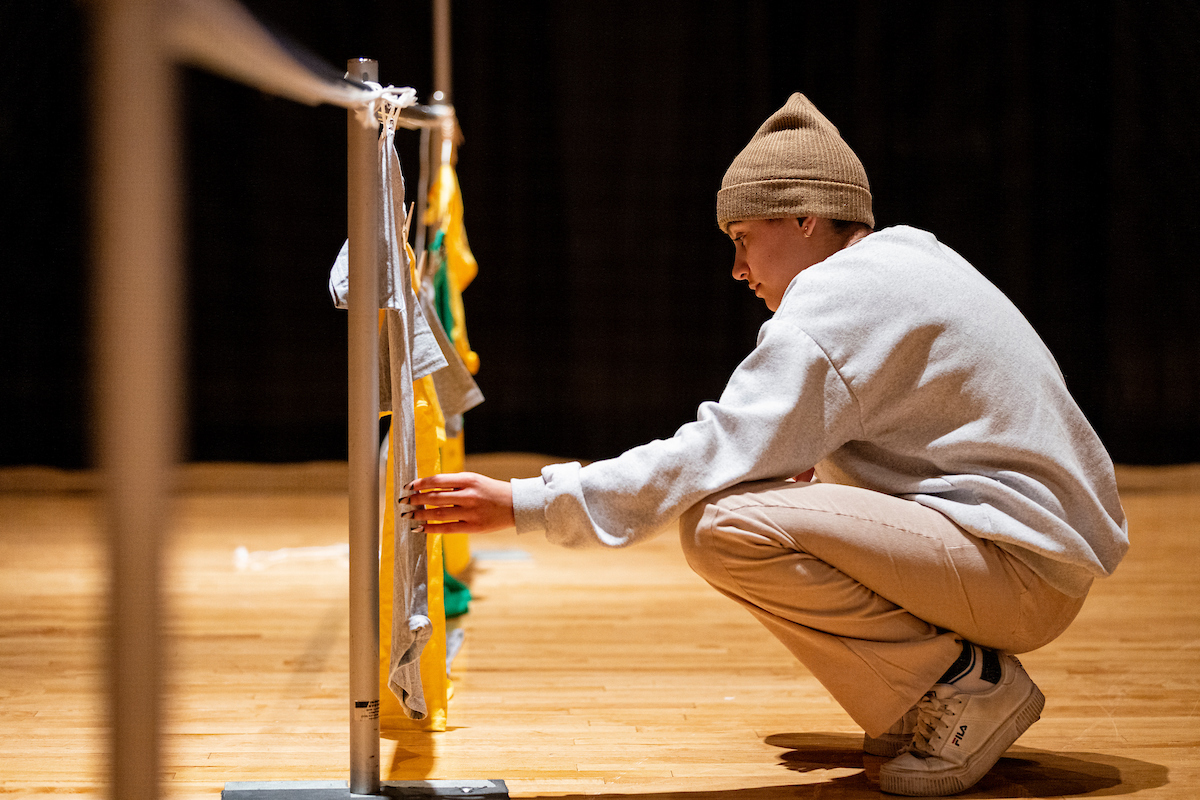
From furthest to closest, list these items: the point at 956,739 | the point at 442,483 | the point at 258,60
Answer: the point at 956,739
the point at 442,483
the point at 258,60

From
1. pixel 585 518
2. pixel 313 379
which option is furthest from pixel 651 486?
pixel 313 379

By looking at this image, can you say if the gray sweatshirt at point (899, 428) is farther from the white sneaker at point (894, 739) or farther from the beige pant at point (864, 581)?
the white sneaker at point (894, 739)

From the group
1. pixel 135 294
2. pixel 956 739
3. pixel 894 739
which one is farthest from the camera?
pixel 894 739

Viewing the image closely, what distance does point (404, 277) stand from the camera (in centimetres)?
120

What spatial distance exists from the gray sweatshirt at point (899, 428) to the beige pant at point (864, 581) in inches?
1.1

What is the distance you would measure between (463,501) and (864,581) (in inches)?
16.1

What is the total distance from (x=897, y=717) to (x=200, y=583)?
5.30 ft

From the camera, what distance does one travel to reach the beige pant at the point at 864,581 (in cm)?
113

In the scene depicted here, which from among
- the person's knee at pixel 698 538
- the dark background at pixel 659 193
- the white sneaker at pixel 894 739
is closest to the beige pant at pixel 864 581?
the person's knee at pixel 698 538

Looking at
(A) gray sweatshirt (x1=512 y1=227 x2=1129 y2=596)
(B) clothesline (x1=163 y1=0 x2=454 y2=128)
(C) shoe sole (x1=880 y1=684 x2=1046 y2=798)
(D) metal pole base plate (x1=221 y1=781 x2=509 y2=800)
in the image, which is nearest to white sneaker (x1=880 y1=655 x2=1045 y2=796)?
(C) shoe sole (x1=880 y1=684 x2=1046 y2=798)

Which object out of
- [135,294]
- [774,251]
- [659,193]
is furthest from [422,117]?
[659,193]

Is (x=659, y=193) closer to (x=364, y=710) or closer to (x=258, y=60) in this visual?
(x=364, y=710)

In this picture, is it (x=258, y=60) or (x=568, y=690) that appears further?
(x=568, y=690)

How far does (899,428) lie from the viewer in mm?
1162
